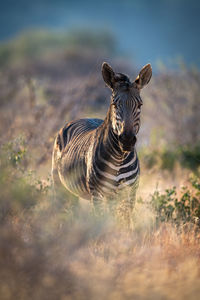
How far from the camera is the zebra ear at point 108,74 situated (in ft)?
15.9

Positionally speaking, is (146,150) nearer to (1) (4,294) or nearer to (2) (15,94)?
(1) (4,294)

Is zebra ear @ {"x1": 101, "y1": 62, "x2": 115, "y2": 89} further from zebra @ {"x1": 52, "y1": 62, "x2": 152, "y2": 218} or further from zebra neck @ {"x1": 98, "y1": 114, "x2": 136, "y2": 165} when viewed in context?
zebra neck @ {"x1": 98, "y1": 114, "x2": 136, "y2": 165}

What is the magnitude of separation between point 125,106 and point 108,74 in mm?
674

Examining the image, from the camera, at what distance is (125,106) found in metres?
4.53

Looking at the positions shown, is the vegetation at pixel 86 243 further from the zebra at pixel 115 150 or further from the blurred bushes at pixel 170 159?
the zebra at pixel 115 150

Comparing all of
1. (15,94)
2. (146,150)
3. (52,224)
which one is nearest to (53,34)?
(15,94)

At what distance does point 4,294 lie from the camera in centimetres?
337

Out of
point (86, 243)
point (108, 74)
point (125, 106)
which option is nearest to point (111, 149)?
point (125, 106)

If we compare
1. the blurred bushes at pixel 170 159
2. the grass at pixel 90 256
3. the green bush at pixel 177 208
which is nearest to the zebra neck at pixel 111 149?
the grass at pixel 90 256

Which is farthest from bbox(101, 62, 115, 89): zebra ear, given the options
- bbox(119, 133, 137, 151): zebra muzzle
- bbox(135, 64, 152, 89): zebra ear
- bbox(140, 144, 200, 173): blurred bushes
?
bbox(140, 144, 200, 173): blurred bushes

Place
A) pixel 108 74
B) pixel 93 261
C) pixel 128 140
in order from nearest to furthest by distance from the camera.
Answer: pixel 93 261
pixel 128 140
pixel 108 74

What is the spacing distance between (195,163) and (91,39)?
2543 inches

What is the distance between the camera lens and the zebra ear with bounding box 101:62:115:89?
4.84m

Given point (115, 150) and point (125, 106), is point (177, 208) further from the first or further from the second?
point (125, 106)
